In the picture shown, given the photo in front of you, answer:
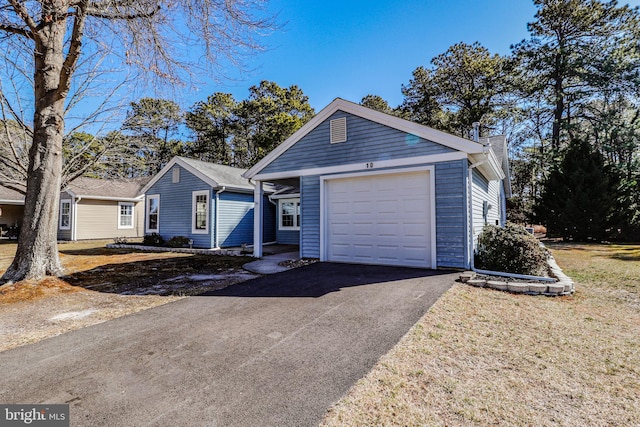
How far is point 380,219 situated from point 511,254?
3.07m

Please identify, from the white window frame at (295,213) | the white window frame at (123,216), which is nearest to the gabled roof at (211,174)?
the white window frame at (295,213)

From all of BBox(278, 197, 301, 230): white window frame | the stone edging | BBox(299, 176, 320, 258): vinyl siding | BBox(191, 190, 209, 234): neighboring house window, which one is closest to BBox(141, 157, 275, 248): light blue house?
BBox(191, 190, 209, 234): neighboring house window

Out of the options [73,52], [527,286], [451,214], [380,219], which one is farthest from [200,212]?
[527,286]

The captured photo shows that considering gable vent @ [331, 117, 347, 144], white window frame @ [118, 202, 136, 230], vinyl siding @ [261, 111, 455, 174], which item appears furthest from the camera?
white window frame @ [118, 202, 136, 230]

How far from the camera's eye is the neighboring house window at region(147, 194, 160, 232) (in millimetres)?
15469

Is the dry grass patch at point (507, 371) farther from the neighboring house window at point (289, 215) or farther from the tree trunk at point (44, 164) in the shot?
the neighboring house window at point (289, 215)

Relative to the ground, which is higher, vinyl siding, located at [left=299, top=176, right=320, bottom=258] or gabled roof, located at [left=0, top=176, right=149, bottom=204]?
gabled roof, located at [left=0, top=176, right=149, bottom=204]

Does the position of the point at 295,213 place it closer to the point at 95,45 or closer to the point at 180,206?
the point at 180,206

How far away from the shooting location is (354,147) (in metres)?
8.62

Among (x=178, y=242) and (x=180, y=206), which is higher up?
(x=180, y=206)

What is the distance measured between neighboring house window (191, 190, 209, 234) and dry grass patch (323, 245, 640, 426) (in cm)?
1150

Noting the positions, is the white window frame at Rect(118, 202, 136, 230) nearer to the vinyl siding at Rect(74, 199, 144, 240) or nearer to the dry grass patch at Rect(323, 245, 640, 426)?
the vinyl siding at Rect(74, 199, 144, 240)

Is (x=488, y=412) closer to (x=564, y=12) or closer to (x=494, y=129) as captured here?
(x=564, y=12)

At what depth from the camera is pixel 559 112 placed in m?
21.6
